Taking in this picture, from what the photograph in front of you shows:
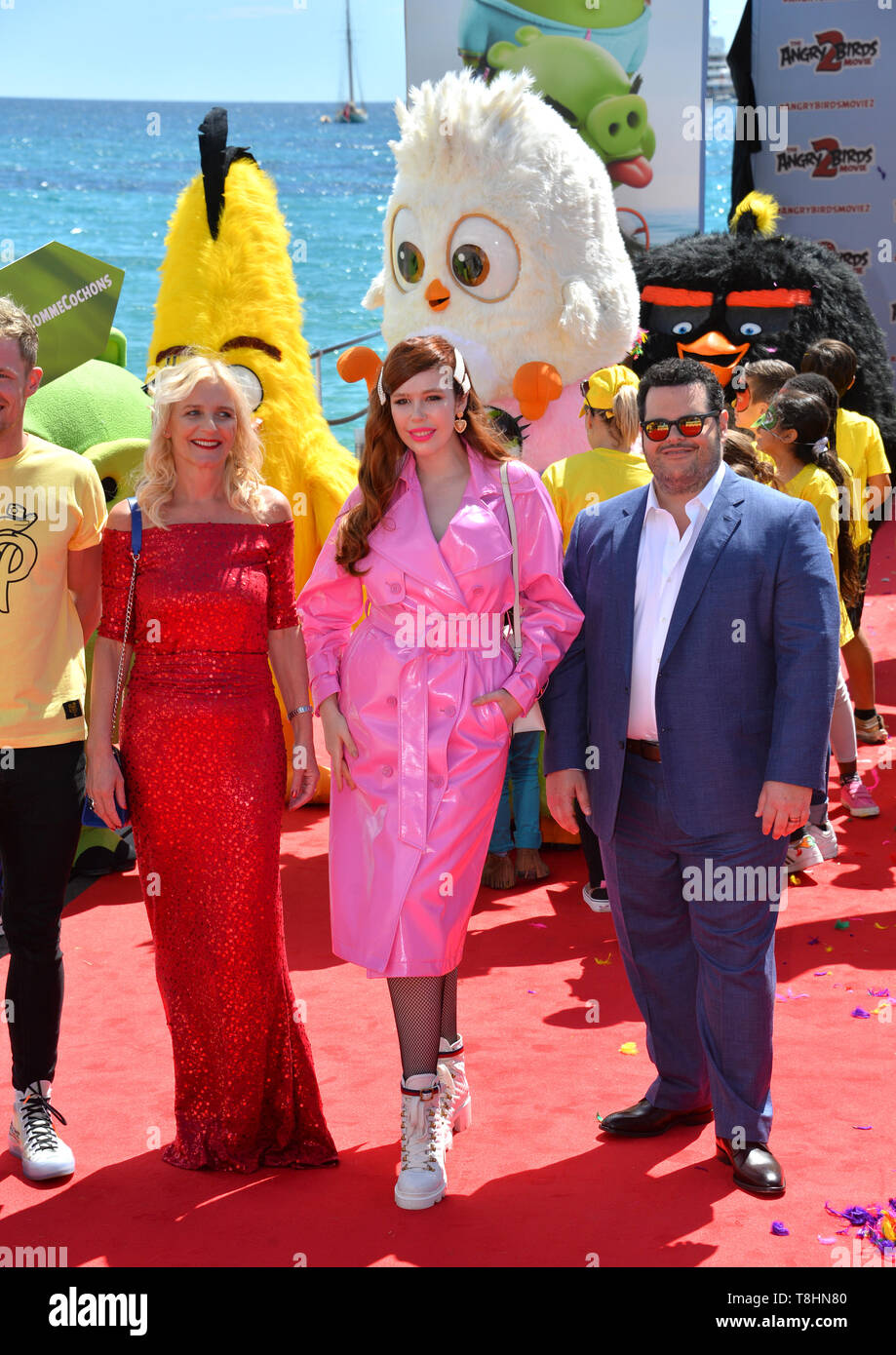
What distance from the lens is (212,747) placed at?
10.8 ft

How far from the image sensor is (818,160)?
13898 millimetres

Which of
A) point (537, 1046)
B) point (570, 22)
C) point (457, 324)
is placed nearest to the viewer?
point (537, 1046)

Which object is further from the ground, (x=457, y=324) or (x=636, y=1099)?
(x=457, y=324)

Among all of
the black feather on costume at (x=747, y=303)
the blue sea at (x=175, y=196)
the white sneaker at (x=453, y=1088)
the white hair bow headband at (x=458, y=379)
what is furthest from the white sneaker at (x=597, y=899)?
the blue sea at (x=175, y=196)

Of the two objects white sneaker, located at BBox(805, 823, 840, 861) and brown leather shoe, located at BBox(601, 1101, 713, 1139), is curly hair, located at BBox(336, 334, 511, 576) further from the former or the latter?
white sneaker, located at BBox(805, 823, 840, 861)

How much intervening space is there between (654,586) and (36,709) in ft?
4.85

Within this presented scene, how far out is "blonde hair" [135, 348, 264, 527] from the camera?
3293 mm

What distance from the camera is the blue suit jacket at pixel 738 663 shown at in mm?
3068

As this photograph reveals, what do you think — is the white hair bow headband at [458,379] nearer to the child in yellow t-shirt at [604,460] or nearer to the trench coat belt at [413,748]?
the trench coat belt at [413,748]

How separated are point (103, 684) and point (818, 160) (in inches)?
492

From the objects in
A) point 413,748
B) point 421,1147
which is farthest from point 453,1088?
point 413,748

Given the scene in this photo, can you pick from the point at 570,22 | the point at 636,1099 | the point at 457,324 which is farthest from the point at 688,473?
the point at 570,22

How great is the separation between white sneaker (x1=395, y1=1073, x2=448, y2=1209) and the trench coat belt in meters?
0.57

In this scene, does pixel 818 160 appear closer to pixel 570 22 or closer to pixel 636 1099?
pixel 570 22
